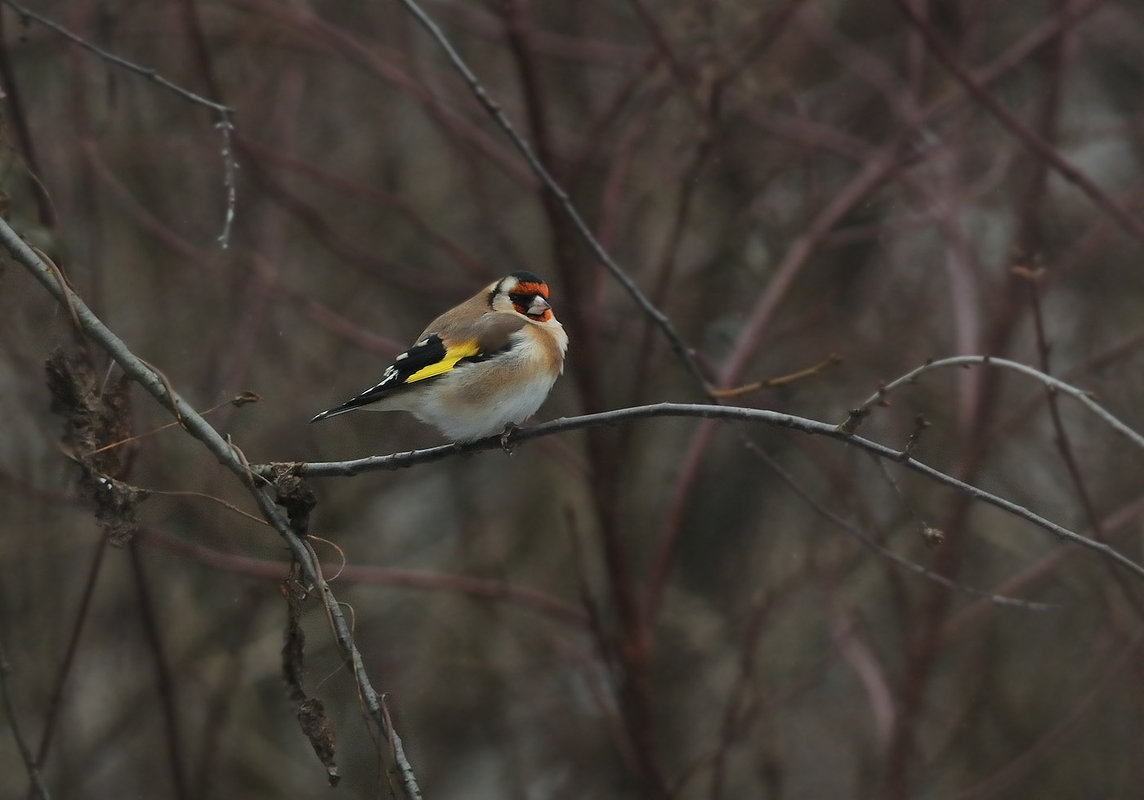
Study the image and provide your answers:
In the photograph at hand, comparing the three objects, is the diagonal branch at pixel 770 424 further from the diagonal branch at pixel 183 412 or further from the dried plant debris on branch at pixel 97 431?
the dried plant debris on branch at pixel 97 431

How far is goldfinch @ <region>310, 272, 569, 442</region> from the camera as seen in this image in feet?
14.9

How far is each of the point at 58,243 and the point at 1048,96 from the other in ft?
13.6

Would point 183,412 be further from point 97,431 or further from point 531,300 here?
point 531,300

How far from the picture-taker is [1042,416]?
809 centimetres

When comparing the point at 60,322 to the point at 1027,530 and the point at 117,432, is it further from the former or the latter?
the point at 1027,530

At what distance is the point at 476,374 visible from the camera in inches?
183

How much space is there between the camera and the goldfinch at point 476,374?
455cm

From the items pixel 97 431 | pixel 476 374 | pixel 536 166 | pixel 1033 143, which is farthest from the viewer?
pixel 1033 143

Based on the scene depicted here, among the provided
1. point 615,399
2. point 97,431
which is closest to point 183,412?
point 97,431

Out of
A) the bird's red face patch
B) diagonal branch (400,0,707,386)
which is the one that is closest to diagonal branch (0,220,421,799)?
diagonal branch (400,0,707,386)

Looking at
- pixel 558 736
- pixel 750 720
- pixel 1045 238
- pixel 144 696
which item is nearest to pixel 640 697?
pixel 750 720

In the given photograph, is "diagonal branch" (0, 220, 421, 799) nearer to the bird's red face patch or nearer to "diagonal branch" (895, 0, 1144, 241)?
the bird's red face patch

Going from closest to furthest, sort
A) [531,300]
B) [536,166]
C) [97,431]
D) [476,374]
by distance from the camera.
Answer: [97,431] → [536,166] → [476,374] → [531,300]

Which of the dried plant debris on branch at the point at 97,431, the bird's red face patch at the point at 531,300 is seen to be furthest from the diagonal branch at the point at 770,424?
the bird's red face patch at the point at 531,300
